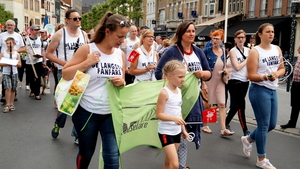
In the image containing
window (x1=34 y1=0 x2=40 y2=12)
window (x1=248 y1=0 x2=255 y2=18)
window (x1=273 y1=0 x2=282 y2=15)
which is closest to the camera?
window (x1=273 y1=0 x2=282 y2=15)

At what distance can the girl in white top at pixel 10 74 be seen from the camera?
851 cm

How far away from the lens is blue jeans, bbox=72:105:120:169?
3.38 m

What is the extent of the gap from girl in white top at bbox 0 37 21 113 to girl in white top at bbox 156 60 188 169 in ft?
19.1

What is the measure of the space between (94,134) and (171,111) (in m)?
0.82

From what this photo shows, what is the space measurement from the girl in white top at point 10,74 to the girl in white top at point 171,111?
5.82 meters

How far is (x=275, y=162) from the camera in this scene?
517cm

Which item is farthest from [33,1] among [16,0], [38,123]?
[38,123]

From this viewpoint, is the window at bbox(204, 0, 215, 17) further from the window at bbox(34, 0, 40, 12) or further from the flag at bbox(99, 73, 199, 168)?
the window at bbox(34, 0, 40, 12)

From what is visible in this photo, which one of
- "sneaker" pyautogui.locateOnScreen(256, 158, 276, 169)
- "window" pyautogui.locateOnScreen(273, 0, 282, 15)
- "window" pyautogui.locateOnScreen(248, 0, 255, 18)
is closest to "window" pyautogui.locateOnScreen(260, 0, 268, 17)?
"window" pyautogui.locateOnScreen(273, 0, 282, 15)

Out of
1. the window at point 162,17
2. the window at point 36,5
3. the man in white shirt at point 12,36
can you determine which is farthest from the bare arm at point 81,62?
the window at point 36,5

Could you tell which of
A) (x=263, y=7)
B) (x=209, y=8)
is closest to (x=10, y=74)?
(x=263, y=7)

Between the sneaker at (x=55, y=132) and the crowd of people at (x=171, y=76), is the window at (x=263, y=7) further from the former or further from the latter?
the sneaker at (x=55, y=132)

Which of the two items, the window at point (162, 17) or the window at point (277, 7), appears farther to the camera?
the window at point (162, 17)

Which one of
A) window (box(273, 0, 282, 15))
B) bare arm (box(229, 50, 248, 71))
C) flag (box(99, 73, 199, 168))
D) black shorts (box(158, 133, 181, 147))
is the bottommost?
black shorts (box(158, 133, 181, 147))
